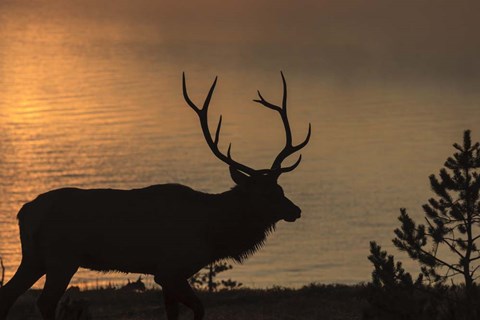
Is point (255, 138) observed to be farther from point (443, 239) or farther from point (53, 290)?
point (53, 290)

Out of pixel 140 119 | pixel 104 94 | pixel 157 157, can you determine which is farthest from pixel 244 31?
pixel 157 157

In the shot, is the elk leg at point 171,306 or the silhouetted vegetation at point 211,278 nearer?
the elk leg at point 171,306

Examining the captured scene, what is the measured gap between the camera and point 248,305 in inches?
812

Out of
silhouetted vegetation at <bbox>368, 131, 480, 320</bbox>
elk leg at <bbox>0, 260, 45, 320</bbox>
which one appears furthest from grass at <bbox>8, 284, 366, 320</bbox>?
elk leg at <bbox>0, 260, 45, 320</bbox>

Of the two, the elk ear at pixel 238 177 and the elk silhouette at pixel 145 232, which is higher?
the elk ear at pixel 238 177

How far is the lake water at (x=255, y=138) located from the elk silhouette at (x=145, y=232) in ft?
55.5

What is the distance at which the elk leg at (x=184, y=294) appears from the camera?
18.1 m

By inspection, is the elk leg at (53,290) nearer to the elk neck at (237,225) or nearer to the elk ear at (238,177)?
the elk neck at (237,225)

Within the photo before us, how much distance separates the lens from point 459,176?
20281 millimetres

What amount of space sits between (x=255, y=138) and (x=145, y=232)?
52139 millimetres

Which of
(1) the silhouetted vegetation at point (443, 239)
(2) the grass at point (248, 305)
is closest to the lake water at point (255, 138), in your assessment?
(2) the grass at point (248, 305)

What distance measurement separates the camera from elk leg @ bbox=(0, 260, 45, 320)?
18.5m

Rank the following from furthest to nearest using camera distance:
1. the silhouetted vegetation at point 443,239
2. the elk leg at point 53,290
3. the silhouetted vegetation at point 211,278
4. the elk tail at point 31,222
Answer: the silhouetted vegetation at point 211,278 → the silhouetted vegetation at point 443,239 → the elk tail at point 31,222 → the elk leg at point 53,290

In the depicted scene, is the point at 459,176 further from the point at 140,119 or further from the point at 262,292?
the point at 140,119
